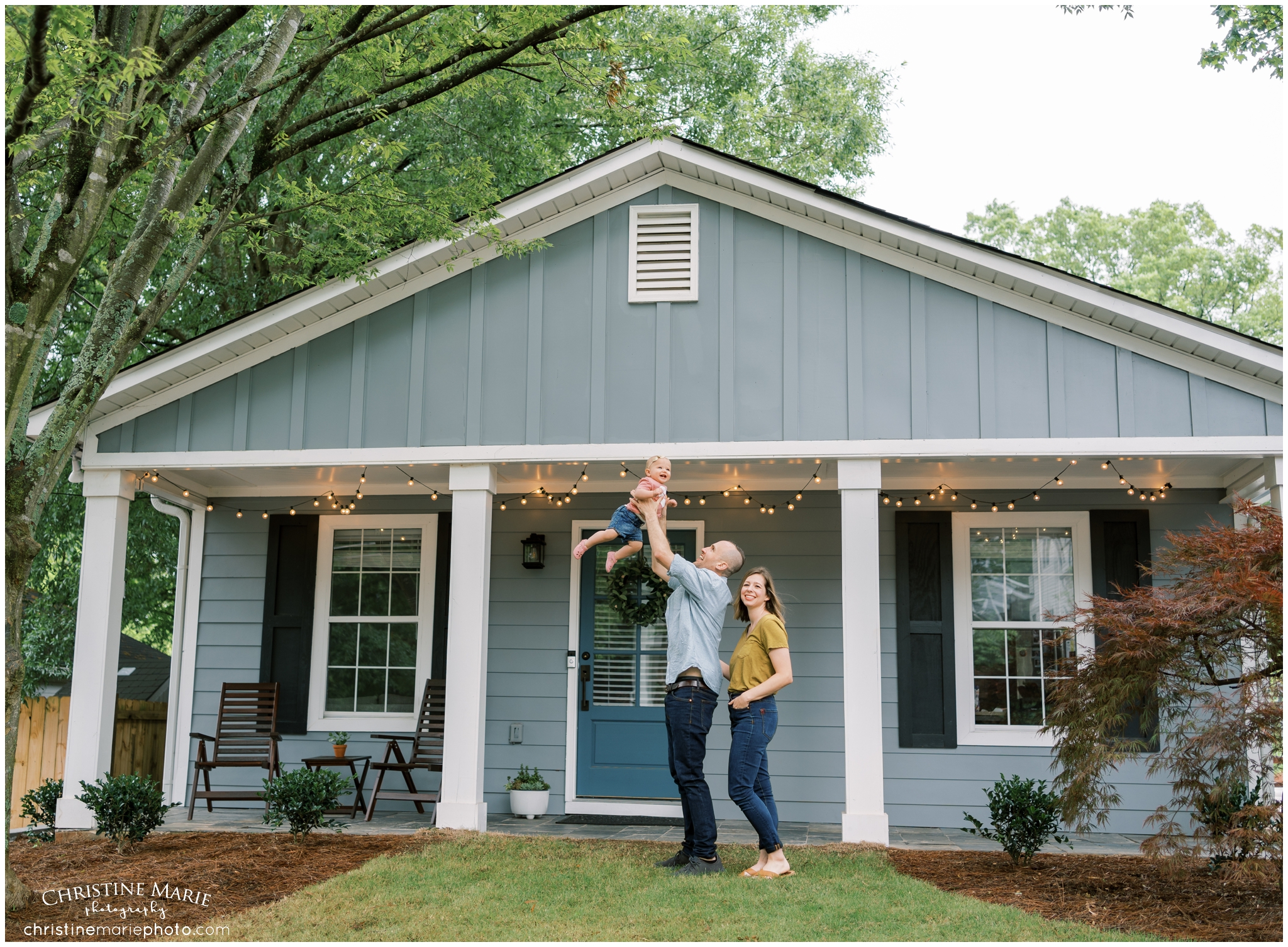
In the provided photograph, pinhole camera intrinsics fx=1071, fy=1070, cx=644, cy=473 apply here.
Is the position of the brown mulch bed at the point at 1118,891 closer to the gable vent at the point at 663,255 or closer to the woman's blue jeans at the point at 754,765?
the woman's blue jeans at the point at 754,765

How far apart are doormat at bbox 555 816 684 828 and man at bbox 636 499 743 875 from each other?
2.20m

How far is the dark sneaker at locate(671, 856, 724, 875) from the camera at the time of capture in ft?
17.8

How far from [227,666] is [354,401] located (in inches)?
111

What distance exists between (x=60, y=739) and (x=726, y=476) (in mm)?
6393

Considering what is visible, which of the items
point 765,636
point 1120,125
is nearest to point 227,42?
point 765,636

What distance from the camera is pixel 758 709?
545cm

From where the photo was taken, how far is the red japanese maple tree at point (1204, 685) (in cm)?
481

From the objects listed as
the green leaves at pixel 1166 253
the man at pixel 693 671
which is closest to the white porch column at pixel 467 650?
the man at pixel 693 671

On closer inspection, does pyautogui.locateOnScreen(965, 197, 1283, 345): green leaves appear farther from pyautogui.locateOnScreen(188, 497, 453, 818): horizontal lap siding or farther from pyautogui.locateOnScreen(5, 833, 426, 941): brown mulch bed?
pyautogui.locateOnScreen(5, 833, 426, 941): brown mulch bed

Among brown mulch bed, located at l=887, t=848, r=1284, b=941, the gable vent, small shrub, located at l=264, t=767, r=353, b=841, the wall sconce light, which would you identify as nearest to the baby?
the gable vent

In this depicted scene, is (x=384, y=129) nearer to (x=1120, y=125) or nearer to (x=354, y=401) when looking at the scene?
(x=354, y=401)

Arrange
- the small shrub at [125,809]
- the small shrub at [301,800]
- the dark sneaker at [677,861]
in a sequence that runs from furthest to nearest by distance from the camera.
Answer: the small shrub at [301,800]
the small shrub at [125,809]
the dark sneaker at [677,861]

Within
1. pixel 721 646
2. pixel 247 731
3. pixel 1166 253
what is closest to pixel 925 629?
pixel 721 646

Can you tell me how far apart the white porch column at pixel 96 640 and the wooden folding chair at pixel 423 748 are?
5.88ft
